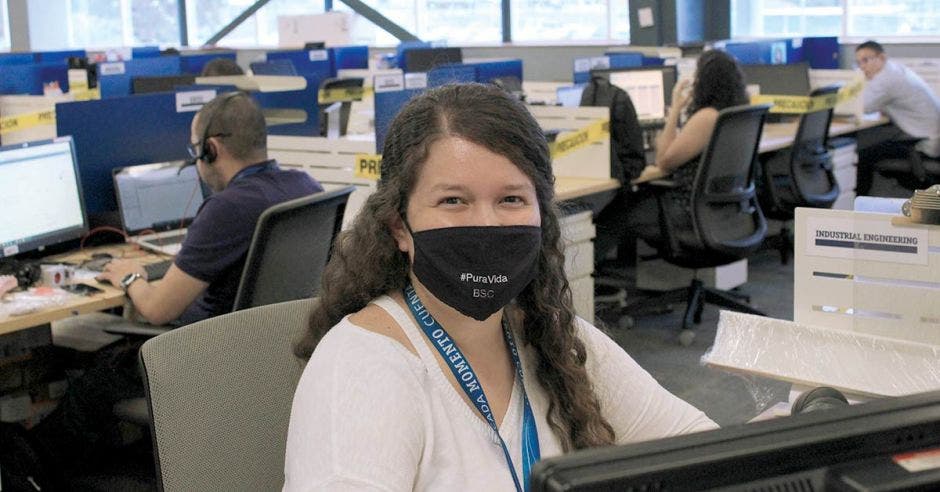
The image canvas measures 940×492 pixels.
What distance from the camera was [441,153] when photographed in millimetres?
1328

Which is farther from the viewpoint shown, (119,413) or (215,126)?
(215,126)

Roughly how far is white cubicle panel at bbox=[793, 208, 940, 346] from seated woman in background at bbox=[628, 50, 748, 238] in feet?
8.73

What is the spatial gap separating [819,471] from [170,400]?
1.16 meters

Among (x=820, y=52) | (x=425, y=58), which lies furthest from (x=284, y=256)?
(x=820, y=52)

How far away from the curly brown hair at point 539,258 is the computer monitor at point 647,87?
468 centimetres

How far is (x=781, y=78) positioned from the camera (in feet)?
21.3

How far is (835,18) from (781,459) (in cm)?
902

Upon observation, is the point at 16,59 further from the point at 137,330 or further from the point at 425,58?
the point at 137,330

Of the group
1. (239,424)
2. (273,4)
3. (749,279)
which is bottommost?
(749,279)

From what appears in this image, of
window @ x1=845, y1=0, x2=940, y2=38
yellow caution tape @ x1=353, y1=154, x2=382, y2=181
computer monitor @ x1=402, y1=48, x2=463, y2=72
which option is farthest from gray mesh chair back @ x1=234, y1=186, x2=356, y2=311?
window @ x1=845, y1=0, x2=940, y2=38

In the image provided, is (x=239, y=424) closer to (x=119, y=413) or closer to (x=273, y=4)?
(x=119, y=413)

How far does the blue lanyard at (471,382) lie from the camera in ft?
4.20

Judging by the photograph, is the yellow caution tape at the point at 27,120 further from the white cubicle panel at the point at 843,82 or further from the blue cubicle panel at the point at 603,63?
the white cubicle panel at the point at 843,82

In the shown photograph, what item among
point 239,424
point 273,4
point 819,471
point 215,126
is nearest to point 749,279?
point 215,126
